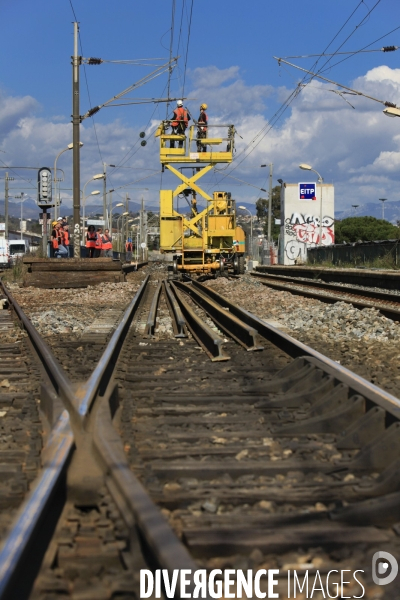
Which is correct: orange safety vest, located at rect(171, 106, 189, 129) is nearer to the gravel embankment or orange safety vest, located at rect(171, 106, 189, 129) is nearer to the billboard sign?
the gravel embankment

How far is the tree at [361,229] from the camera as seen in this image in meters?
97.9

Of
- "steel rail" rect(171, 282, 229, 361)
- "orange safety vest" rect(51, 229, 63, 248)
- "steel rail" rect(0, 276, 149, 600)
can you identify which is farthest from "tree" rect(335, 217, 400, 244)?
"steel rail" rect(0, 276, 149, 600)

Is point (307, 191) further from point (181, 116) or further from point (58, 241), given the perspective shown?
point (58, 241)

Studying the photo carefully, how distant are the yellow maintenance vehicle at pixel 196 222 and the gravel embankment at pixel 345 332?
1174 centimetres

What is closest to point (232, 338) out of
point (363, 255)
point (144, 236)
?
point (363, 255)

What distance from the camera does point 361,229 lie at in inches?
3976

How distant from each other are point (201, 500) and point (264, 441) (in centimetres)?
113

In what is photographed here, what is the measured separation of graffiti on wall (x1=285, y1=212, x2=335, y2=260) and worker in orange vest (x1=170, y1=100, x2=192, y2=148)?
2625cm

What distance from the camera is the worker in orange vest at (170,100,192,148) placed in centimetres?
2952

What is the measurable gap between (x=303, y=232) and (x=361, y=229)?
4630 centimetres

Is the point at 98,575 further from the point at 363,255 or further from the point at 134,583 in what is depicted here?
the point at 363,255

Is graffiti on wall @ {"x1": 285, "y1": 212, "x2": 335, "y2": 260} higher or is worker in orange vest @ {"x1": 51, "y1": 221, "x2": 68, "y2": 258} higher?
graffiti on wall @ {"x1": 285, "y1": 212, "x2": 335, "y2": 260}

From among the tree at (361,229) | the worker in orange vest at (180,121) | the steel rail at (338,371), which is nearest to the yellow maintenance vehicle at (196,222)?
the worker in orange vest at (180,121)

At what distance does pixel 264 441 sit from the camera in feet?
14.9
